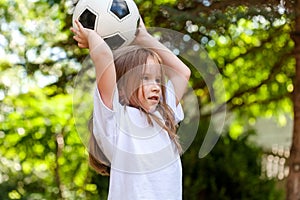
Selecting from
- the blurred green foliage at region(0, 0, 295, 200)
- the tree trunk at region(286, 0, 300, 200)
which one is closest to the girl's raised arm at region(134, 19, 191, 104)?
the blurred green foliage at region(0, 0, 295, 200)

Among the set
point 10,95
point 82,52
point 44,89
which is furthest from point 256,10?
point 10,95

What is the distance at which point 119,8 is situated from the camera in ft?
8.81

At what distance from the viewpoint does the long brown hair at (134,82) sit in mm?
2494

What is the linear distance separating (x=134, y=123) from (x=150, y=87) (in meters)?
0.13

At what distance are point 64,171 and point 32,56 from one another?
121 cm

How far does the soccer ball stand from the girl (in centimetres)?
6

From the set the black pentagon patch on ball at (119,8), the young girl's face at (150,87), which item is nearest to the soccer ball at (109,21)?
the black pentagon patch on ball at (119,8)

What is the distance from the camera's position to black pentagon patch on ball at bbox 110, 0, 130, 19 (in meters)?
2.67

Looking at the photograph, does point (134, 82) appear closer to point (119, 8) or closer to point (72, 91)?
point (119, 8)

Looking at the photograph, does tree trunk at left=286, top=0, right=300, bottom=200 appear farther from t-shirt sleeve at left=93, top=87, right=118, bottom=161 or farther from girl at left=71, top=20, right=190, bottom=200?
t-shirt sleeve at left=93, top=87, right=118, bottom=161

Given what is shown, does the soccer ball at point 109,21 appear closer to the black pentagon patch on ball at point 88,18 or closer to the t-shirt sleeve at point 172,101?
the black pentagon patch on ball at point 88,18

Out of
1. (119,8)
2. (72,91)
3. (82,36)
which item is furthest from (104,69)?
(72,91)

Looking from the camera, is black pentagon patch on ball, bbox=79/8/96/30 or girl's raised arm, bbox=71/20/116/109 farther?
black pentagon patch on ball, bbox=79/8/96/30

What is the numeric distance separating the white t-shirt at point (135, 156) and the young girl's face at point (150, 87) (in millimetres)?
38
